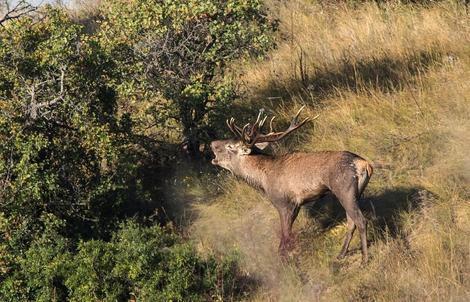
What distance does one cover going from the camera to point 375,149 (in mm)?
10477

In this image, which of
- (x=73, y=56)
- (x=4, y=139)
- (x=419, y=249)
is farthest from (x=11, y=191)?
(x=419, y=249)

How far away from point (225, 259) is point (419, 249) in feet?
7.32

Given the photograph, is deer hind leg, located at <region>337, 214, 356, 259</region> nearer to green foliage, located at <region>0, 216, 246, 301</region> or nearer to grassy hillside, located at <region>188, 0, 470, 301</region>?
grassy hillside, located at <region>188, 0, 470, 301</region>

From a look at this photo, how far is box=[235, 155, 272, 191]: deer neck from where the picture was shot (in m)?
9.20

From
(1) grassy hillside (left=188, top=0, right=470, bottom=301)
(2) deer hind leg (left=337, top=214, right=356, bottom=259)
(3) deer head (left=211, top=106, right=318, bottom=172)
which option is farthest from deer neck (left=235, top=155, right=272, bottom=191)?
(2) deer hind leg (left=337, top=214, right=356, bottom=259)

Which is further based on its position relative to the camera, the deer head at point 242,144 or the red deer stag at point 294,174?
the deer head at point 242,144

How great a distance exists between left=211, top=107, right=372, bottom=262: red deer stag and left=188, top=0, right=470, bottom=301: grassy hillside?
450 mm

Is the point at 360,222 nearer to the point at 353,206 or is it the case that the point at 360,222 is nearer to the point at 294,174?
the point at 353,206

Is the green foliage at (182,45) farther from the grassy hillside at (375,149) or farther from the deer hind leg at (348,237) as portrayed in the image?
the deer hind leg at (348,237)

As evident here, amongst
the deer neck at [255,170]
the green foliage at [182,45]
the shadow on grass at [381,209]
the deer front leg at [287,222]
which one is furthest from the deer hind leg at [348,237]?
the green foliage at [182,45]

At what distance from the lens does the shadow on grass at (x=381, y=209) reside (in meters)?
8.84

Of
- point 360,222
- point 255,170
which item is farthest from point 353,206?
point 255,170

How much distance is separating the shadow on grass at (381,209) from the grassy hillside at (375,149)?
19mm

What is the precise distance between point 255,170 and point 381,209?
1634 mm
